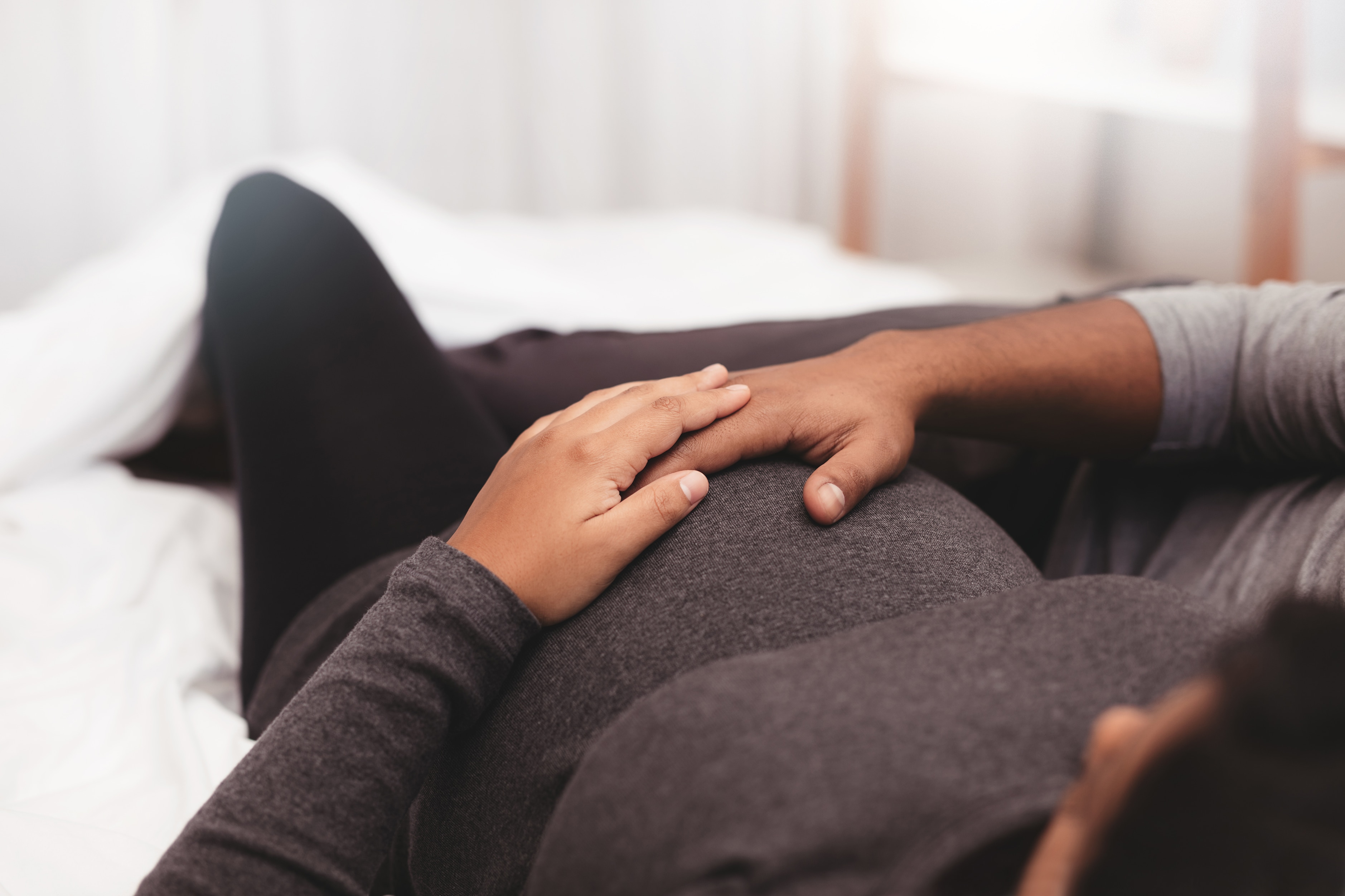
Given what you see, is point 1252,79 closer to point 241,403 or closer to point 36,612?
point 241,403

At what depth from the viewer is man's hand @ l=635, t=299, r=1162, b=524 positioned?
2.07ft

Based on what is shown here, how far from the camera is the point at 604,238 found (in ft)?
Answer: 6.19

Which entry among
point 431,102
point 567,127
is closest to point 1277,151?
point 567,127

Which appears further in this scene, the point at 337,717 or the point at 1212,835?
the point at 337,717

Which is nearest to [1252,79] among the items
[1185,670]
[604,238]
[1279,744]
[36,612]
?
[604,238]

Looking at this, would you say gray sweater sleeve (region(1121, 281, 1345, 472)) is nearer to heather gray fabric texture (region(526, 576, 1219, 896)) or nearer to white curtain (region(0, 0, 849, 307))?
heather gray fabric texture (region(526, 576, 1219, 896))

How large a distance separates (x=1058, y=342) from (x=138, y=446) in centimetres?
94

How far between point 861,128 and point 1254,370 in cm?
224

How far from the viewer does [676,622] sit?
53 centimetres

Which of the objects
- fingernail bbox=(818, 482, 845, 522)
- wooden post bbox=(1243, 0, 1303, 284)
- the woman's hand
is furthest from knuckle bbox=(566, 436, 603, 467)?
wooden post bbox=(1243, 0, 1303, 284)

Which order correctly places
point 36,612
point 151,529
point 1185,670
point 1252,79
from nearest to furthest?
point 1185,670, point 36,612, point 151,529, point 1252,79

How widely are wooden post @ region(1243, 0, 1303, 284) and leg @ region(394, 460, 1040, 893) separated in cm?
140

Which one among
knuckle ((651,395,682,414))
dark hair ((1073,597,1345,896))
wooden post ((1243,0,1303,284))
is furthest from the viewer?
wooden post ((1243,0,1303,284))

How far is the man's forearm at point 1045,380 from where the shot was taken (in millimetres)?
745
